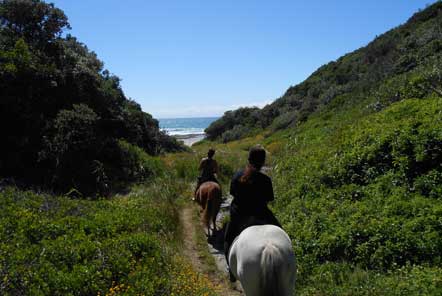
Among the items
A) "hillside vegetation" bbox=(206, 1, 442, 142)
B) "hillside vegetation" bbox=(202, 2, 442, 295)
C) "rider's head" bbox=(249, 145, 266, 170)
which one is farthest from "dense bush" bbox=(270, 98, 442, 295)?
"hillside vegetation" bbox=(206, 1, 442, 142)

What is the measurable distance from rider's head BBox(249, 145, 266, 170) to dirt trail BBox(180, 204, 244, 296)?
2839 millimetres

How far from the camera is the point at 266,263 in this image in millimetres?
4488

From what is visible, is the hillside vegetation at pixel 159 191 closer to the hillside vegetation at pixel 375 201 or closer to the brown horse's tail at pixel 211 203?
the hillside vegetation at pixel 375 201

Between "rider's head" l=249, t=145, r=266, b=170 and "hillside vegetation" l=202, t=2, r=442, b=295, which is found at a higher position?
"rider's head" l=249, t=145, r=266, b=170

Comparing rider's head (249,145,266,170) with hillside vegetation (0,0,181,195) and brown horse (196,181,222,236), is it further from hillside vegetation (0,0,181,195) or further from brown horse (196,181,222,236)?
hillside vegetation (0,0,181,195)

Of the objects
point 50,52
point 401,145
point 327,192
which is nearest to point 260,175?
point 327,192

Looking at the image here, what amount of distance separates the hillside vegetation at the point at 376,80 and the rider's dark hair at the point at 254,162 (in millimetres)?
8802

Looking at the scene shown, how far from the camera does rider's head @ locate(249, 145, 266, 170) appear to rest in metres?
5.47

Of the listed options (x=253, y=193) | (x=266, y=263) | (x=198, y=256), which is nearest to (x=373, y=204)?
(x=253, y=193)

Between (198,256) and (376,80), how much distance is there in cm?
1665

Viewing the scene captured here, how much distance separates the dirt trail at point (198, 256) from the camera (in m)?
7.34

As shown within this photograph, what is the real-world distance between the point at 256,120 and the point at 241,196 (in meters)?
42.4

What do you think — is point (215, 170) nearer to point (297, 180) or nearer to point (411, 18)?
point (297, 180)

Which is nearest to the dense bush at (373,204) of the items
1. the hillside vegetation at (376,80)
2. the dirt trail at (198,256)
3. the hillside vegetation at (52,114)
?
the dirt trail at (198,256)
